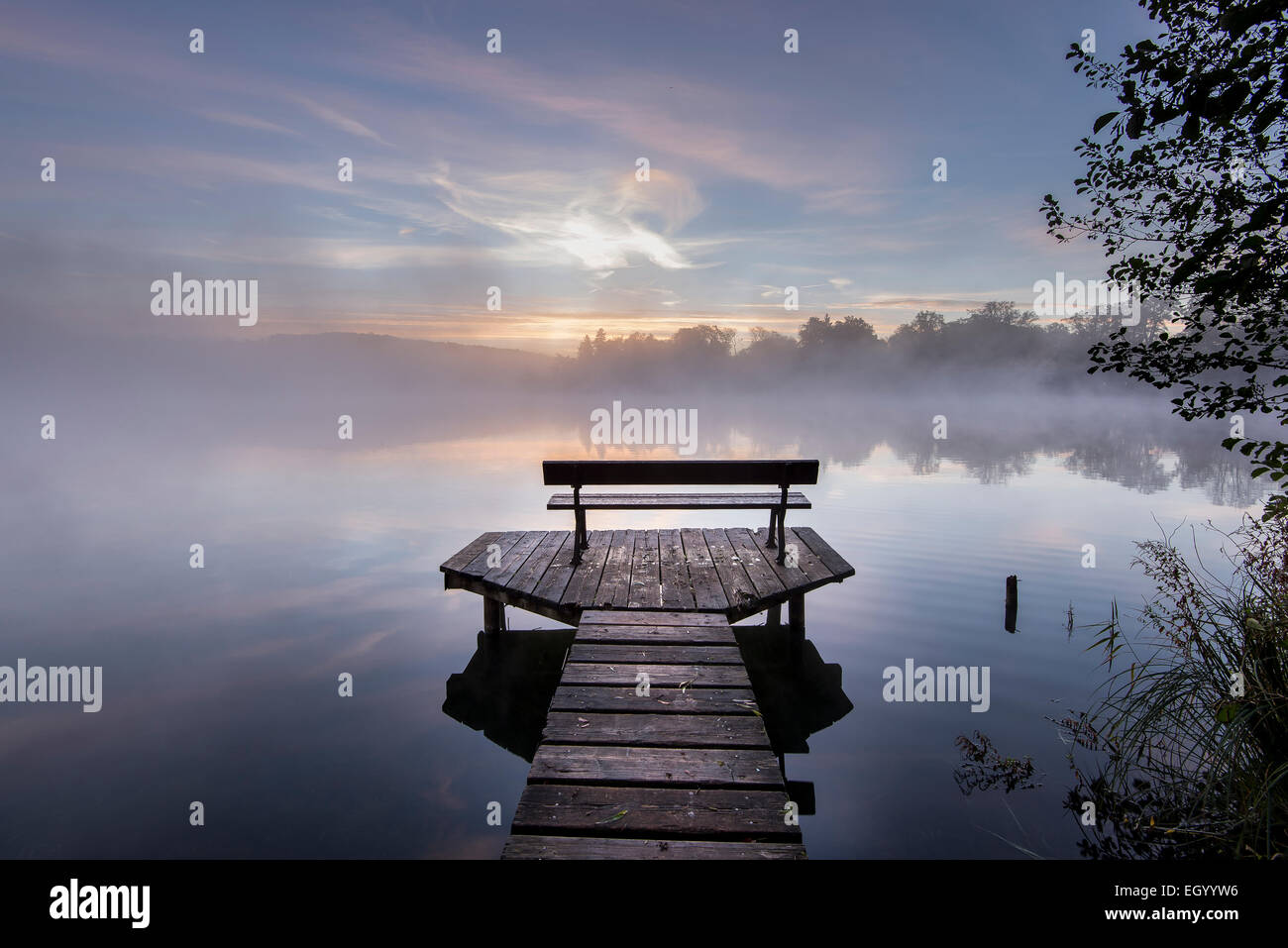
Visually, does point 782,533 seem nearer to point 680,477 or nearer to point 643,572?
point 680,477

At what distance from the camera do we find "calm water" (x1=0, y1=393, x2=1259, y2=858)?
4848mm

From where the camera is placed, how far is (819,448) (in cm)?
3447

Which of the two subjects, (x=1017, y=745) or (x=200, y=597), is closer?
(x=1017, y=745)

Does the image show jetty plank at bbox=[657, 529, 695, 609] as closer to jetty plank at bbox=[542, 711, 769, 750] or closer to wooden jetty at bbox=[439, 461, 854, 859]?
wooden jetty at bbox=[439, 461, 854, 859]

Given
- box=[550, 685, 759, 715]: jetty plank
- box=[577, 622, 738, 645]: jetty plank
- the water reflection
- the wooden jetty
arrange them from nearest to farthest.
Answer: the wooden jetty → box=[550, 685, 759, 715]: jetty plank → box=[577, 622, 738, 645]: jetty plank → the water reflection

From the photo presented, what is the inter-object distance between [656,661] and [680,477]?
260 cm

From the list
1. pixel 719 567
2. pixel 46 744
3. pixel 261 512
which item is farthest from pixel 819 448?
pixel 46 744

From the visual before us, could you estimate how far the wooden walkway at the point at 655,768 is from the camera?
101 inches

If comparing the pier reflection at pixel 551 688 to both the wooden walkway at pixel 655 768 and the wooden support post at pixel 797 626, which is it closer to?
the wooden support post at pixel 797 626

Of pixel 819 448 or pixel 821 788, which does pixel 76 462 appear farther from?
pixel 821 788

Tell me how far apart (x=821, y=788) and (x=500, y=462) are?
25.8 metres

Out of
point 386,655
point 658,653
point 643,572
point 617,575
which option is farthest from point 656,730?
point 386,655

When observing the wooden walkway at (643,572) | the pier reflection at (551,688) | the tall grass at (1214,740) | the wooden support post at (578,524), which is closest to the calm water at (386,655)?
the pier reflection at (551,688)

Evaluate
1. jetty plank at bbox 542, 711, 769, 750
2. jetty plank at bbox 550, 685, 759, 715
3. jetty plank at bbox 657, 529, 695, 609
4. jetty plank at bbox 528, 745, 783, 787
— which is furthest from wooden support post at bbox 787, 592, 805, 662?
jetty plank at bbox 528, 745, 783, 787
